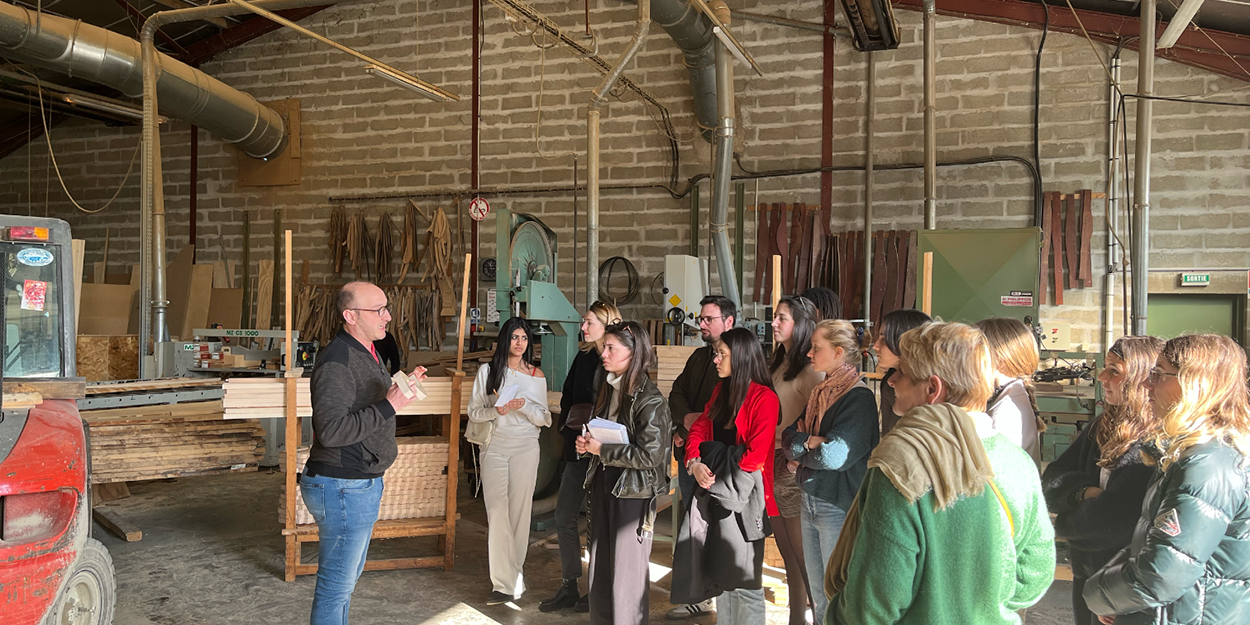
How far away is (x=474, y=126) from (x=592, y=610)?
7.40m

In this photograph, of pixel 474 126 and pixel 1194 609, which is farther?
pixel 474 126

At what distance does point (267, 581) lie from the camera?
14.7 feet

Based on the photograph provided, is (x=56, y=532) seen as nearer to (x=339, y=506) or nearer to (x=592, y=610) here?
(x=339, y=506)

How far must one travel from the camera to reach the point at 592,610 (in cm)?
322

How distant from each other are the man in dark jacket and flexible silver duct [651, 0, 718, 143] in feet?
14.8

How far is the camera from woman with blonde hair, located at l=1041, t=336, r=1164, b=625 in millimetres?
2393

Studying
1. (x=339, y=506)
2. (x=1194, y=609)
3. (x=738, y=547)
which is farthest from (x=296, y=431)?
(x=1194, y=609)

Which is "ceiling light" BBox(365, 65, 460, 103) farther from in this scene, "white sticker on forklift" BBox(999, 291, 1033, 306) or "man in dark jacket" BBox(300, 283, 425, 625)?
"white sticker on forklift" BBox(999, 291, 1033, 306)

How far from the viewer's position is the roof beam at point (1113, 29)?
6.72 m

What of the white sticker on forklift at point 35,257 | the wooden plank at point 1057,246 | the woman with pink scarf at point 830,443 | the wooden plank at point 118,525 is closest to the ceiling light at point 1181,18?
the woman with pink scarf at point 830,443

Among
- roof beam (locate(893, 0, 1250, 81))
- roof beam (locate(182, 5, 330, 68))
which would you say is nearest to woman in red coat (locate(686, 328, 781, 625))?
roof beam (locate(893, 0, 1250, 81))

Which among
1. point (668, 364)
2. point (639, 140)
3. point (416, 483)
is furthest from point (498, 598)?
point (639, 140)

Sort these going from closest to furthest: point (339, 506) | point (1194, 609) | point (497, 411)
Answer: point (1194, 609) < point (339, 506) < point (497, 411)

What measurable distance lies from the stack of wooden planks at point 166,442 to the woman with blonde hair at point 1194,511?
14.7 ft
